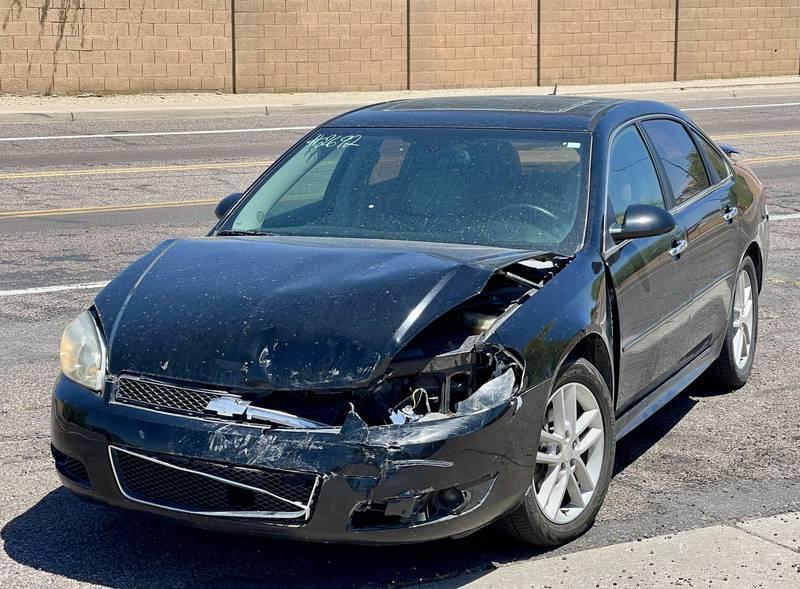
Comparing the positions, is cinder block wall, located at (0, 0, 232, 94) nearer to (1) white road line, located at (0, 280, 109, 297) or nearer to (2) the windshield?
(1) white road line, located at (0, 280, 109, 297)

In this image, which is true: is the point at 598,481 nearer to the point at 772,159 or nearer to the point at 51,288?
the point at 51,288

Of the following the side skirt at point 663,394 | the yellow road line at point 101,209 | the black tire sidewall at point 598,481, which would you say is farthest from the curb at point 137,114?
the black tire sidewall at point 598,481

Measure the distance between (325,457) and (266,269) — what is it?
97 cm

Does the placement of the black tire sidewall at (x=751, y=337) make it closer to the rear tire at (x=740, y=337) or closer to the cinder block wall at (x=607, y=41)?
the rear tire at (x=740, y=337)

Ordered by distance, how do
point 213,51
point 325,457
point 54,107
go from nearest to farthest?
1. point 325,457
2. point 54,107
3. point 213,51

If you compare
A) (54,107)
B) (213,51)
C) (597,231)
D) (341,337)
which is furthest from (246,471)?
(213,51)

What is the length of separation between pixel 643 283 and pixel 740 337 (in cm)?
183

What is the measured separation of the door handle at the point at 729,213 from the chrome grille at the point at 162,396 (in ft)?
10.8

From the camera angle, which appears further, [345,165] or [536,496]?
[345,165]

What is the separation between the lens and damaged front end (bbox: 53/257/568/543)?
4105 mm

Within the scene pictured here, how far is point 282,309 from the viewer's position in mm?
4461

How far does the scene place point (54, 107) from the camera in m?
23.7

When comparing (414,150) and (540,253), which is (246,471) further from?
(414,150)

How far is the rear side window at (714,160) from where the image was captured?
683 cm
